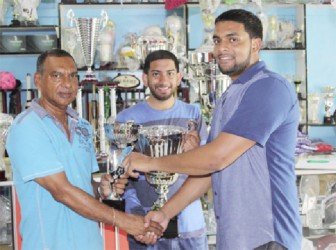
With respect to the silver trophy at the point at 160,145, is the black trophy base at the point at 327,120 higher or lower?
lower

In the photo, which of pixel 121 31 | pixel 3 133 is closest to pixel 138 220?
pixel 3 133

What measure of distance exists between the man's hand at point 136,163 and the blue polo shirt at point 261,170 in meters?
0.38

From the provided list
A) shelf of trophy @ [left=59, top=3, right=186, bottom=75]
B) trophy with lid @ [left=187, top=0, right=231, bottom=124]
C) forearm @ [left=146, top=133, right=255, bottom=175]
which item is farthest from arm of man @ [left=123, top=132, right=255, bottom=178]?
shelf of trophy @ [left=59, top=3, right=186, bottom=75]

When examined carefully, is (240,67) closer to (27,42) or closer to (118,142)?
(118,142)

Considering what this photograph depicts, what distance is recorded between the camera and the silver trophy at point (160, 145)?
2.46 meters

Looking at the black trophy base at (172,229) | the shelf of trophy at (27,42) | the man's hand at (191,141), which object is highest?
the shelf of trophy at (27,42)

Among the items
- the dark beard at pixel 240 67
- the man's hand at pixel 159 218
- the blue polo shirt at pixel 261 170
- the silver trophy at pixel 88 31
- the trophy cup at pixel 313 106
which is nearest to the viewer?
the blue polo shirt at pixel 261 170

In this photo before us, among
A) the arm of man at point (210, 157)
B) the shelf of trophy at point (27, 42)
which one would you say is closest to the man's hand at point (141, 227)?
the arm of man at point (210, 157)

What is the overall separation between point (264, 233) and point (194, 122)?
92cm

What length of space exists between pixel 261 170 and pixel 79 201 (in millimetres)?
680

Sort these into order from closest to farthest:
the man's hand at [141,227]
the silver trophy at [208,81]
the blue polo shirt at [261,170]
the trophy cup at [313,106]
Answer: the blue polo shirt at [261,170] < the man's hand at [141,227] < the silver trophy at [208,81] < the trophy cup at [313,106]

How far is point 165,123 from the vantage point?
2873 mm

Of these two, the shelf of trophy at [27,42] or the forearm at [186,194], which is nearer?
the forearm at [186,194]

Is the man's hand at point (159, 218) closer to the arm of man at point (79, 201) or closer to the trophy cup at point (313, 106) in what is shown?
the arm of man at point (79, 201)
